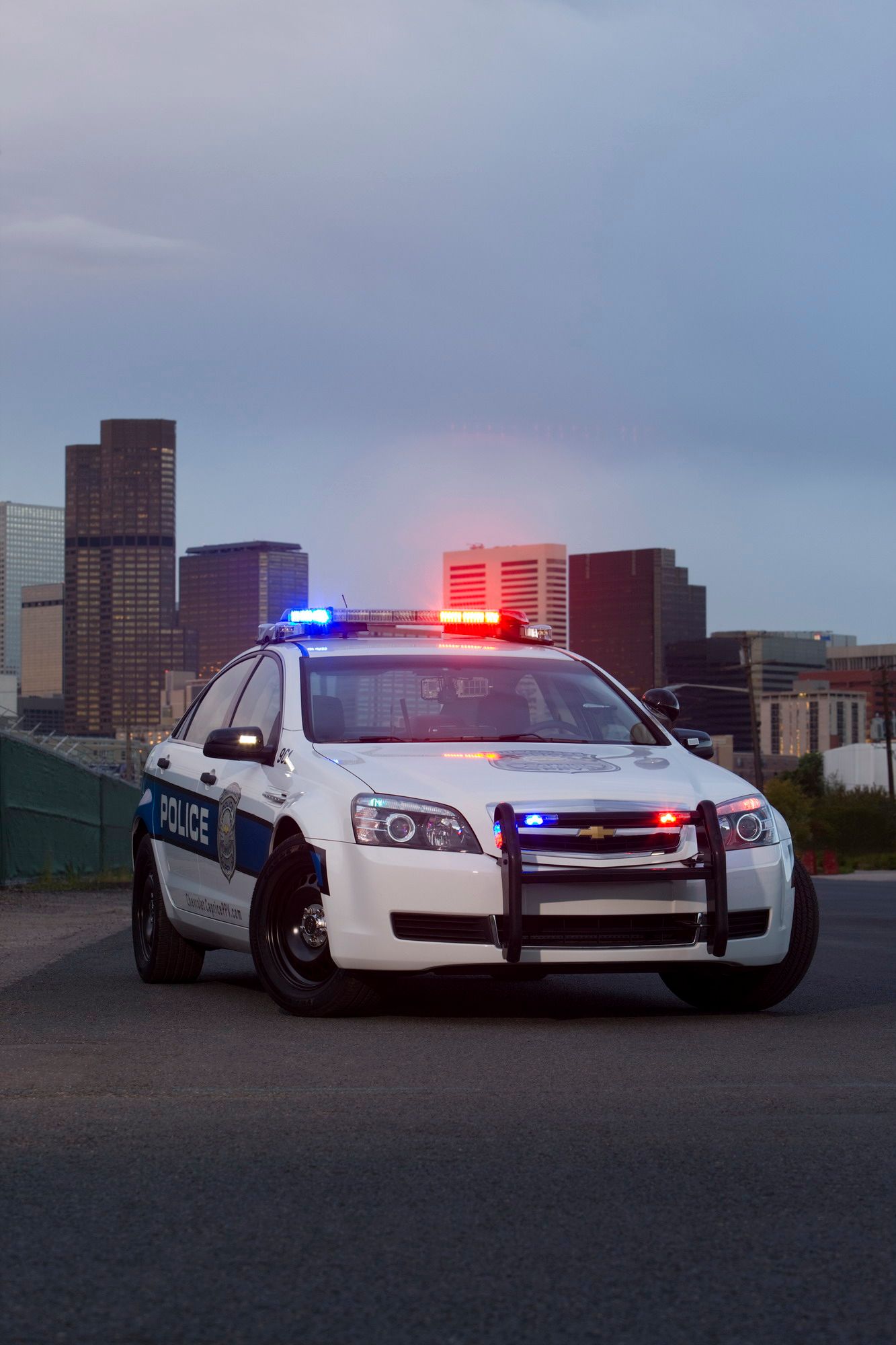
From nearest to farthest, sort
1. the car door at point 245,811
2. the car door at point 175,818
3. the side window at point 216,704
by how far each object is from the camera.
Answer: the car door at point 245,811, the car door at point 175,818, the side window at point 216,704

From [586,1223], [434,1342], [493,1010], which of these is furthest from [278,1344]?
[493,1010]

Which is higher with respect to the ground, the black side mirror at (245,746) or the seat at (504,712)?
the seat at (504,712)

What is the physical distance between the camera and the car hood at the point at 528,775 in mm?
7328

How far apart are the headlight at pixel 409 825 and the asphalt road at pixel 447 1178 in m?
0.71

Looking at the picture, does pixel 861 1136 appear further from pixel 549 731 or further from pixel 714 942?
pixel 549 731

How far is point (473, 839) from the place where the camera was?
23.8 ft

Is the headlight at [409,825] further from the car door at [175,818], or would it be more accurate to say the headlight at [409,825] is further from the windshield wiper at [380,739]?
the car door at [175,818]

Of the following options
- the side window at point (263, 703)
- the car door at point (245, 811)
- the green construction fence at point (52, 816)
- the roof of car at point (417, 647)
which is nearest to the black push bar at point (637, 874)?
the car door at point (245, 811)

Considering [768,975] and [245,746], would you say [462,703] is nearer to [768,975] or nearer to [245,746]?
[245,746]

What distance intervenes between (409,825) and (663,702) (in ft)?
7.73

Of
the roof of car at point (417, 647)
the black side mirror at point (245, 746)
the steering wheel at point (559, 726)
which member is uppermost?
the roof of car at point (417, 647)

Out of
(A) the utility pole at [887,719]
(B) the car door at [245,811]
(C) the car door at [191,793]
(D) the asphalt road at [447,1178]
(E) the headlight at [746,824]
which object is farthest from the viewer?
(A) the utility pole at [887,719]

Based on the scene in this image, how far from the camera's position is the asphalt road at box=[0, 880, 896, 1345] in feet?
11.3

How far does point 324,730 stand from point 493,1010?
4.58 ft
